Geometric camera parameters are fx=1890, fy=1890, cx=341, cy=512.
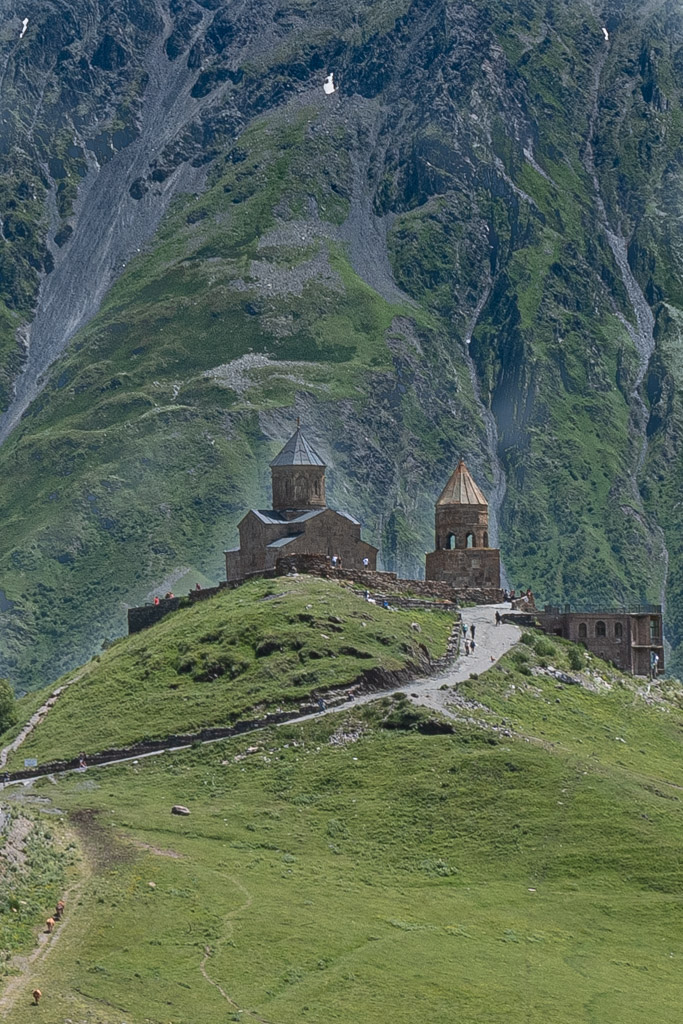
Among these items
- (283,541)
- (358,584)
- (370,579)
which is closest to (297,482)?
(283,541)

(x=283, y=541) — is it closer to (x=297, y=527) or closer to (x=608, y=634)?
(x=297, y=527)

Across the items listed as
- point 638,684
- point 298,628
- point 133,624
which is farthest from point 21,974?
point 133,624

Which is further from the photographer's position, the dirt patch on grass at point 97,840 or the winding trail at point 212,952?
the dirt patch on grass at point 97,840

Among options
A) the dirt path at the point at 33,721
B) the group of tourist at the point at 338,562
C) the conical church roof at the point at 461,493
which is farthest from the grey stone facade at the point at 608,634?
the dirt path at the point at 33,721

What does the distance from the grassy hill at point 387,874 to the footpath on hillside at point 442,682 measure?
1.01 meters

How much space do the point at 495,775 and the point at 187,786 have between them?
11.6 metres

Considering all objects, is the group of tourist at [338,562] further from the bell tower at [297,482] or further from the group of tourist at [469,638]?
the group of tourist at [469,638]

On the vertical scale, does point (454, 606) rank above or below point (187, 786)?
above

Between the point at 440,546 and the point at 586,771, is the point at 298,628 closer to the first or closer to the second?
the point at 586,771

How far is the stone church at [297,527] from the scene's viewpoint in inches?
4211

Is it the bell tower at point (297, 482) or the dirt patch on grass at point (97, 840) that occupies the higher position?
the bell tower at point (297, 482)

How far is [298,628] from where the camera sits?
8344 centimetres

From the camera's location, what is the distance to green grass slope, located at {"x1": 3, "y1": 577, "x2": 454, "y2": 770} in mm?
77625

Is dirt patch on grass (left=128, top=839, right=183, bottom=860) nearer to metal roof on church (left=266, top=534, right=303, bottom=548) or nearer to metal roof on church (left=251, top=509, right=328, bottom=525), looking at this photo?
metal roof on church (left=266, top=534, right=303, bottom=548)
